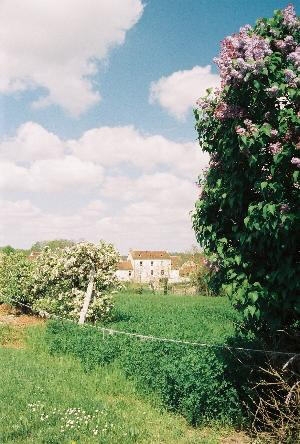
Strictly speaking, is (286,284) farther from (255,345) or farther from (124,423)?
(124,423)

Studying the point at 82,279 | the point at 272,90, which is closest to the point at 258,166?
the point at 272,90

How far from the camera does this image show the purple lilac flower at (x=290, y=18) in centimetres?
661

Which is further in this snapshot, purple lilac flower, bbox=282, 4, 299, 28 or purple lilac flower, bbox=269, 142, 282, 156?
purple lilac flower, bbox=282, 4, 299, 28

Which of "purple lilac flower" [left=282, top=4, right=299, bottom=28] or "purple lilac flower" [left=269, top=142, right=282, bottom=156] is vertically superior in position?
"purple lilac flower" [left=282, top=4, right=299, bottom=28]

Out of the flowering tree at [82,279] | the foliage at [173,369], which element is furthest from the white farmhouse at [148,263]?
the foliage at [173,369]

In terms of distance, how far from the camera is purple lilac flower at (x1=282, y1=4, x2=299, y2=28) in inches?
260

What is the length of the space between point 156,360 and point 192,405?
1.74 metres

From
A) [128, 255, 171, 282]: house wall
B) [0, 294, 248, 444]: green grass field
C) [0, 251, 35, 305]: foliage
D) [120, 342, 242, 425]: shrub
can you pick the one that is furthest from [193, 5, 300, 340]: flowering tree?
[128, 255, 171, 282]: house wall

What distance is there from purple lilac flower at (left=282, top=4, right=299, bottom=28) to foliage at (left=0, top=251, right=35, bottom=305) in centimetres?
1941

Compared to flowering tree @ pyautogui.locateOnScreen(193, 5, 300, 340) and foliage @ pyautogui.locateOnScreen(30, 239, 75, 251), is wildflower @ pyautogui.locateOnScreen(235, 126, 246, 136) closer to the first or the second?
flowering tree @ pyautogui.locateOnScreen(193, 5, 300, 340)

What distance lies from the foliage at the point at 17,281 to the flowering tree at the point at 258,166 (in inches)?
694

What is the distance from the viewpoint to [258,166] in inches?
265

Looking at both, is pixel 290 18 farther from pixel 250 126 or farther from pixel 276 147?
pixel 276 147

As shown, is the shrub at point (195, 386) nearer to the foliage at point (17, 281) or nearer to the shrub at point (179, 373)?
the shrub at point (179, 373)
